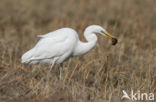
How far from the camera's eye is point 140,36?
10.0 m

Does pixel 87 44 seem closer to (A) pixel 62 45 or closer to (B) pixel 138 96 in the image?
(A) pixel 62 45

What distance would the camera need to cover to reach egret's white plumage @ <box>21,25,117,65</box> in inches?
244

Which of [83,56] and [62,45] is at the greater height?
[62,45]

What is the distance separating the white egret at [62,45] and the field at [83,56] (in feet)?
1.12

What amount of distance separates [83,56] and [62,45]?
203cm

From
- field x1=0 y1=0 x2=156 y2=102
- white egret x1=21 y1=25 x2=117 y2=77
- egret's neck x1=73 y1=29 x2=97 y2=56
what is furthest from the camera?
egret's neck x1=73 y1=29 x2=97 y2=56

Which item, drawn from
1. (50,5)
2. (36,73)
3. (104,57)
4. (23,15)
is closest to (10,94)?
A: (36,73)

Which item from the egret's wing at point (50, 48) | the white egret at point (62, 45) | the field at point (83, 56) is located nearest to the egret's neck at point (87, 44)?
the white egret at point (62, 45)

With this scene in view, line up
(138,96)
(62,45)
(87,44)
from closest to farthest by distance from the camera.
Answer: (138,96)
(62,45)
(87,44)

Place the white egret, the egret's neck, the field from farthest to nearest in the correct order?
the egret's neck, the white egret, the field

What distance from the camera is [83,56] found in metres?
8.20

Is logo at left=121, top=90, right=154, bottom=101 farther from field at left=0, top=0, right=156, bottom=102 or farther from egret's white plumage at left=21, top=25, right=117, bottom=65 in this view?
egret's white plumage at left=21, top=25, right=117, bottom=65

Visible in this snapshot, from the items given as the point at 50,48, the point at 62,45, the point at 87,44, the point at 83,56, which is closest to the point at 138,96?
the point at 87,44

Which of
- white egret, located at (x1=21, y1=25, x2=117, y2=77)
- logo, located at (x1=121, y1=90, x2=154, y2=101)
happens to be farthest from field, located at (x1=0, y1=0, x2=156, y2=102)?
white egret, located at (x1=21, y1=25, x2=117, y2=77)
